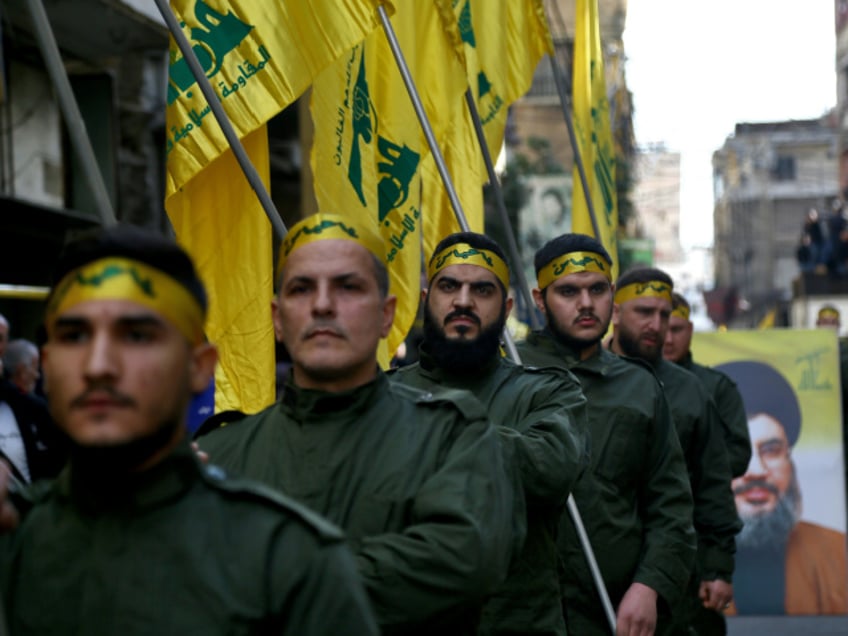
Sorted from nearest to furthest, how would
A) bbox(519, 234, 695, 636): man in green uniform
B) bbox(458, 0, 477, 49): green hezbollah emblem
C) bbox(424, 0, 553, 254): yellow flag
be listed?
bbox(519, 234, 695, 636): man in green uniform < bbox(424, 0, 553, 254): yellow flag < bbox(458, 0, 477, 49): green hezbollah emblem

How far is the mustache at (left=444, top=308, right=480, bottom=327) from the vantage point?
5.64 metres

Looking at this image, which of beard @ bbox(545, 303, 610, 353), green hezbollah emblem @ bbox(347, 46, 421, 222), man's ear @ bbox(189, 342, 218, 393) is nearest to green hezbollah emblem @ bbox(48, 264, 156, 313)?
man's ear @ bbox(189, 342, 218, 393)

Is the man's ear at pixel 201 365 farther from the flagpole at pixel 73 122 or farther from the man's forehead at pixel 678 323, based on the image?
the man's forehead at pixel 678 323

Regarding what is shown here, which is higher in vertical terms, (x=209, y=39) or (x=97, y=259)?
(x=209, y=39)

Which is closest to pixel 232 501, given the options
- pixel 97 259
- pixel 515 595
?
pixel 97 259

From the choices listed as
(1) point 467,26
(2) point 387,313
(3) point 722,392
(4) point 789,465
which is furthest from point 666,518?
(4) point 789,465

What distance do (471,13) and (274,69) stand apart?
11.2 feet

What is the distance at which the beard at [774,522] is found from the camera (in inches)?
522

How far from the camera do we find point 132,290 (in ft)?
8.59

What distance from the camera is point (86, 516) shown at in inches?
105

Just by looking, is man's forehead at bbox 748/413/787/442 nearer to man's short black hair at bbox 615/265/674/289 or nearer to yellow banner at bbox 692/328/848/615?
yellow banner at bbox 692/328/848/615

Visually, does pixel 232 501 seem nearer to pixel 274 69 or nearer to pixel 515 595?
pixel 515 595

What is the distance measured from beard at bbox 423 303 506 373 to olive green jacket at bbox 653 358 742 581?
2.66 m

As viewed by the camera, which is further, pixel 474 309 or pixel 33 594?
pixel 474 309
